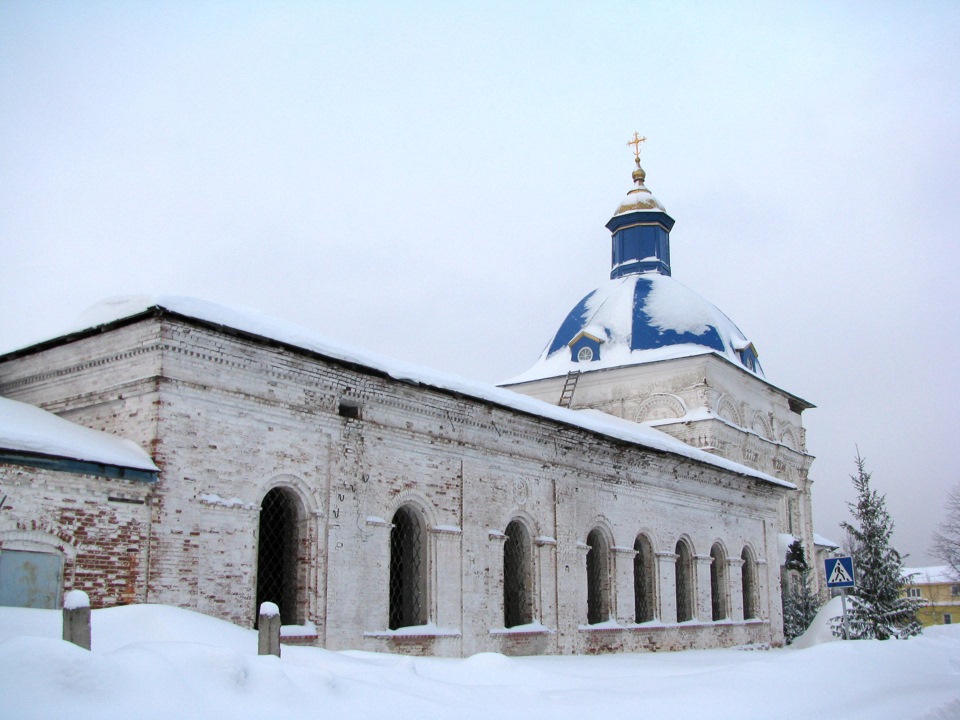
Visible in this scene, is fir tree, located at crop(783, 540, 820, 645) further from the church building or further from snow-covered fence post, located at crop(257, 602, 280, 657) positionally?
snow-covered fence post, located at crop(257, 602, 280, 657)

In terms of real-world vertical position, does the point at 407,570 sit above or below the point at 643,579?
above

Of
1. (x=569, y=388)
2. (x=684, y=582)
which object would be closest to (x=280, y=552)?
(x=684, y=582)

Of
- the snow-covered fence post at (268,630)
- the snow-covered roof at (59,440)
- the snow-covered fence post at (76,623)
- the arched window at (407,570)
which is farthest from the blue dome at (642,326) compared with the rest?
the snow-covered fence post at (76,623)

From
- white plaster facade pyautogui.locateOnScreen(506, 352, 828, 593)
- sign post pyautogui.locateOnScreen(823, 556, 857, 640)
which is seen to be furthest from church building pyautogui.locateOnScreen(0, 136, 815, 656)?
white plaster facade pyautogui.locateOnScreen(506, 352, 828, 593)

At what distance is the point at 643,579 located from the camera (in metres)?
19.5

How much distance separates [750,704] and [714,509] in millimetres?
13514

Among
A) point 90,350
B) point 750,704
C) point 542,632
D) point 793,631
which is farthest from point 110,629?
point 793,631

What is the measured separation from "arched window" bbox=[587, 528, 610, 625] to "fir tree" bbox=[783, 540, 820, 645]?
958cm

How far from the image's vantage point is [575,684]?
31.8ft

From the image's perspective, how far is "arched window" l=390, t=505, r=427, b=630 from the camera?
1383 cm

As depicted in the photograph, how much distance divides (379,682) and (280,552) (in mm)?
4835

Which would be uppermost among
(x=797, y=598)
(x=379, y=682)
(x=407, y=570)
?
(x=407, y=570)

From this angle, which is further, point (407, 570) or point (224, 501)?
point (407, 570)

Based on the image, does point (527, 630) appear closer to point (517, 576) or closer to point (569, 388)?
point (517, 576)
